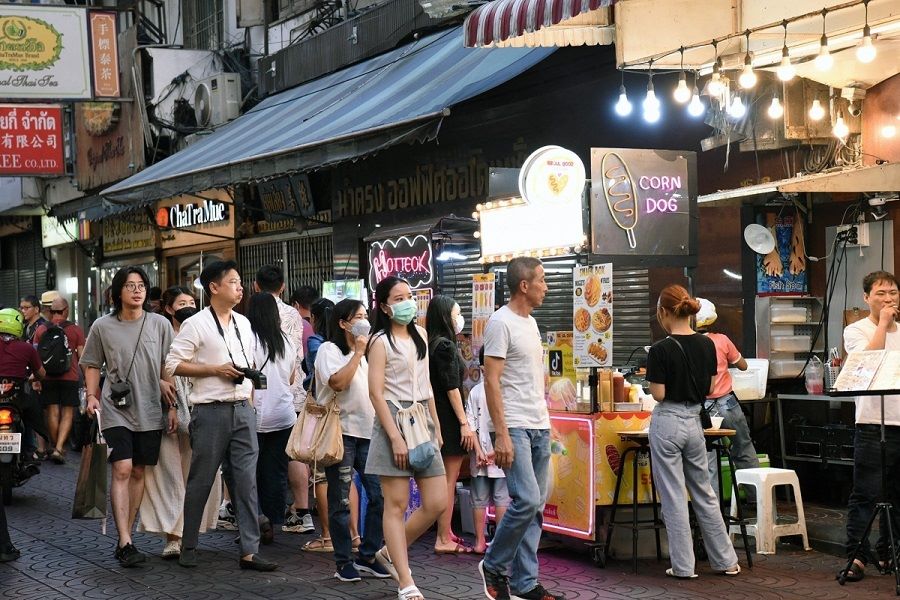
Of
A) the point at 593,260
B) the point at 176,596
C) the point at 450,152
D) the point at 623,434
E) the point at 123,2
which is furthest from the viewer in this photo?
the point at 123,2

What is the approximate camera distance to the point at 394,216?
16016 millimetres

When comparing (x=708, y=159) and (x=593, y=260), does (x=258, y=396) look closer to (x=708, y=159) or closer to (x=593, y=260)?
(x=593, y=260)

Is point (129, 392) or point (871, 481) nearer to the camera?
point (871, 481)

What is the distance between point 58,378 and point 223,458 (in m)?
7.29

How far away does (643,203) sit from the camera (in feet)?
31.7

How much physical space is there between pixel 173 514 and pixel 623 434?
10.6 ft

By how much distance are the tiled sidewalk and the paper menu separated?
124cm

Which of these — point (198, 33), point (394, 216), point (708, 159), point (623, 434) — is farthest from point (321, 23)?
point (623, 434)

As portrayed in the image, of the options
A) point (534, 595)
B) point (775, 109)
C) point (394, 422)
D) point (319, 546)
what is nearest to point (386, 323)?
point (394, 422)

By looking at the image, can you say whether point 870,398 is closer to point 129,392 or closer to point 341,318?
point 341,318

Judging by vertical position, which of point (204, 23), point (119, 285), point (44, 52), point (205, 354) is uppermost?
point (204, 23)

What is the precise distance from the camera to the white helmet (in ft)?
35.4

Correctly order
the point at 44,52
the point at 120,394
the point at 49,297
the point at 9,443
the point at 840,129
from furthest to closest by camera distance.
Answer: the point at 44,52 → the point at 49,297 → the point at 9,443 → the point at 840,129 → the point at 120,394

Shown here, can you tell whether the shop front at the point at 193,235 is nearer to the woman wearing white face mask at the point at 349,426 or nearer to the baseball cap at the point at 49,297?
the baseball cap at the point at 49,297
